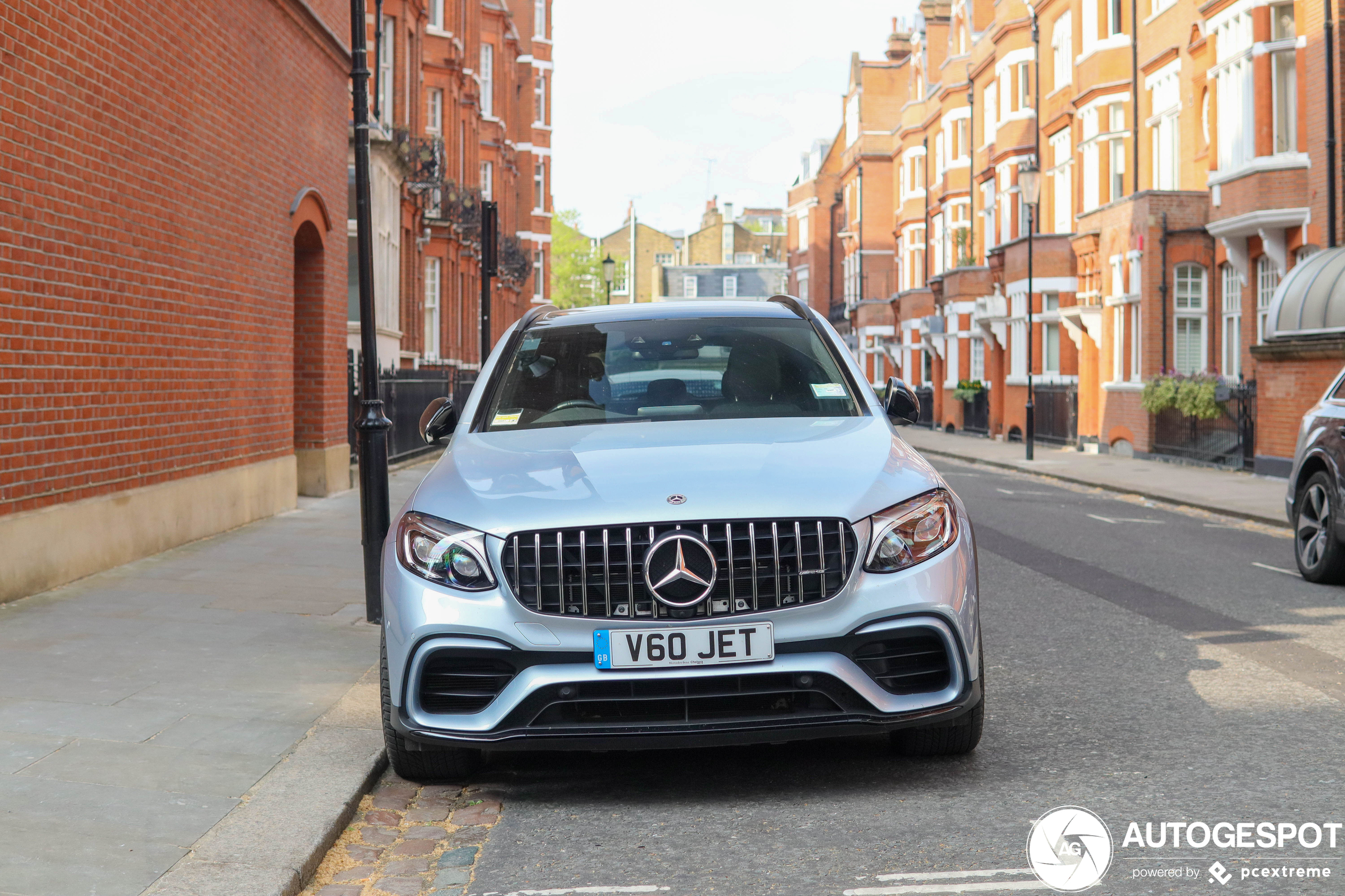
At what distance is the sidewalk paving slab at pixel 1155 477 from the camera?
55.9 feet

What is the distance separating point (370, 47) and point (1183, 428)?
54.7 ft

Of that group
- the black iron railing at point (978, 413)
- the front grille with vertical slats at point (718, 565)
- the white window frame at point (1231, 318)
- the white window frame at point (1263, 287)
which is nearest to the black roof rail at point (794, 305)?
the front grille with vertical slats at point (718, 565)

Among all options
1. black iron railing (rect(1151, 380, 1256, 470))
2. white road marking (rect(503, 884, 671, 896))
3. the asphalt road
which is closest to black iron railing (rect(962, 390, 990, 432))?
black iron railing (rect(1151, 380, 1256, 470))

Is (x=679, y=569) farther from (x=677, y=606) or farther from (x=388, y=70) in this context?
(x=388, y=70)

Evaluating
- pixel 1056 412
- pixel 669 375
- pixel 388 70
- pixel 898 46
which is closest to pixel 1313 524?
pixel 669 375

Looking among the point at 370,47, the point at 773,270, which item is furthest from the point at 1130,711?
the point at 773,270

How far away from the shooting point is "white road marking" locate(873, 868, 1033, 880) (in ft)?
12.5

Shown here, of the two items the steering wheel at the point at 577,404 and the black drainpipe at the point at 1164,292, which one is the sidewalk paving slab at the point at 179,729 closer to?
the steering wheel at the point at 577,404

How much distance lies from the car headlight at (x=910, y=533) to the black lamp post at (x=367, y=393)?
3.58 metres

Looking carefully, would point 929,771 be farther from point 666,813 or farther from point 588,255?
point 588,255

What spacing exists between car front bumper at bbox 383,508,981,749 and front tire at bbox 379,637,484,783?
22 cm

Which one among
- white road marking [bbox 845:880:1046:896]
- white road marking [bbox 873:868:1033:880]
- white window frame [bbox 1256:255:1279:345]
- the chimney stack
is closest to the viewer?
white road marking [bbox 845:880:1046:896]

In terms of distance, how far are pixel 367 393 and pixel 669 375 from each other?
2.94 m

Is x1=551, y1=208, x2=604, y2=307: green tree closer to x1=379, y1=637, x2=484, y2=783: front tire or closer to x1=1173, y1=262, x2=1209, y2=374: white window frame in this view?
x1=1173, y1=262, x2=1209, y2=374: white window frame
